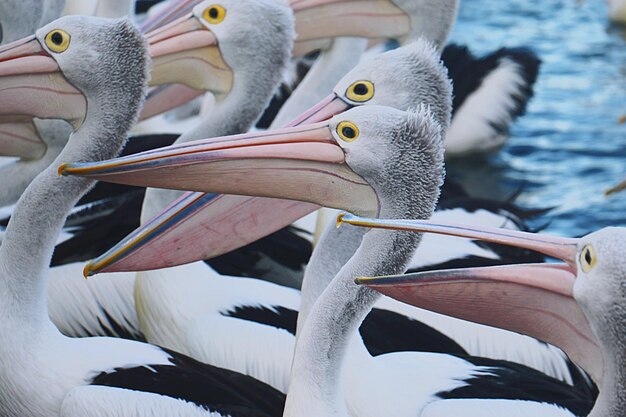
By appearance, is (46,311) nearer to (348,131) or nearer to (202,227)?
(202,227)

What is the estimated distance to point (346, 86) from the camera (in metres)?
2.88

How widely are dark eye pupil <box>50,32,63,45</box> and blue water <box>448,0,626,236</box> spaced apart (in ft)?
7.82

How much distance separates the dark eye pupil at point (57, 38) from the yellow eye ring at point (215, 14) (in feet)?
1.81

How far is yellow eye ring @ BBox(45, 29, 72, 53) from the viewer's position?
9.57ft

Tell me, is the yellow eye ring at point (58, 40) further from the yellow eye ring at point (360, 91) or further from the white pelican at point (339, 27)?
the white pelican at point (339, 27)

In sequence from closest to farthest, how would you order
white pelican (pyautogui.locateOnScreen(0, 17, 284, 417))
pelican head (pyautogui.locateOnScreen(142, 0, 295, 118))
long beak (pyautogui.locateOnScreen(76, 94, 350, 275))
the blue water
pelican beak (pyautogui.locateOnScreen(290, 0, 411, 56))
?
white pelican (pyautogui.locateOnScreen(0, 17, 284, 417)) < long beak (pyautogui.locateOnScreen(76, 94, 350, 275)) < pelican head (pyautogui.locateOnScreen(142, 0, 295, 118)) < pelican beak (pyautogui.locateOnScreen(290, 0, 411, 56)) < the blue water

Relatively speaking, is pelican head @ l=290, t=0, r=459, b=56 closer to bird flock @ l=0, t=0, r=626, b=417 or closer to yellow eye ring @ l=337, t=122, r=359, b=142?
bird flock @ l=0, t=0, r=626, b=417

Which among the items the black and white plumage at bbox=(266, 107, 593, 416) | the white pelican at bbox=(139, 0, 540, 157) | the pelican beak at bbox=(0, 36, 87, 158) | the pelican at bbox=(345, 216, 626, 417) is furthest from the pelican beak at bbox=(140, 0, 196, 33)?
the pelican at bbox=(345, 216, 626, 417)

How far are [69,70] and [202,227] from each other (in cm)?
51

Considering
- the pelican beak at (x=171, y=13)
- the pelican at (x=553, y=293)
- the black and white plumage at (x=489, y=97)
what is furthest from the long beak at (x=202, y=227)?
the black and white plumage at (x=489, y=97)

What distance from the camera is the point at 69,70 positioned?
2910 mm

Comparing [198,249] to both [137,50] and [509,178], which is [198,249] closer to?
[137,50]

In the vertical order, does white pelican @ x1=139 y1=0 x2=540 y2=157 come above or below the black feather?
above

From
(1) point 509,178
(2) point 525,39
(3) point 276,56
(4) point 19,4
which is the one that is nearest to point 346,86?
(3) point 276,56
